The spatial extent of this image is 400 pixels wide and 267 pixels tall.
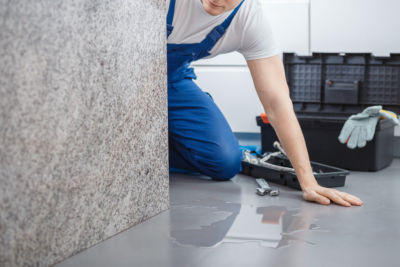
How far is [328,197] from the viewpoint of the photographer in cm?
133

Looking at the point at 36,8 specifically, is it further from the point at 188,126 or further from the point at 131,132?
the point at 188,126

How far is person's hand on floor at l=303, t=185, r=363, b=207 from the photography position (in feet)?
4.33

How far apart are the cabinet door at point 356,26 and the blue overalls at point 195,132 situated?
718mm

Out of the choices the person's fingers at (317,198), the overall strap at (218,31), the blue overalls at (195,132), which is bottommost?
the person's fingers at (317,198)

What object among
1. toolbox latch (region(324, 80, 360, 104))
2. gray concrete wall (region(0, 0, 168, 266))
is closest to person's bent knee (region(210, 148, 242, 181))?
gray concrete wall (region(0, 0, 168, 266))

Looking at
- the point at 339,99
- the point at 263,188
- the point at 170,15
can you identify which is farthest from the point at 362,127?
the point at 170,15

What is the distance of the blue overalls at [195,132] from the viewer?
1673 millimetres

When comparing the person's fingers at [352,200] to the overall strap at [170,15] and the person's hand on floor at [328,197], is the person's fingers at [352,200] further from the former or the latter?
the overall strap at [170,15]

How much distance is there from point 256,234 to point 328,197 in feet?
1.13

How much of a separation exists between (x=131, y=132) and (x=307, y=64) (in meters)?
1.29

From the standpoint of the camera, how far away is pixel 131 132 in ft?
3.56

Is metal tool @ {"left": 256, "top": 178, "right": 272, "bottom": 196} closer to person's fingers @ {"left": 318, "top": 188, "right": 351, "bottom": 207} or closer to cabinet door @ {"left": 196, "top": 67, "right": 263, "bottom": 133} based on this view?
person's fingers @ {"left": 318, "top": 188, "right": 351, "bottom": 207}

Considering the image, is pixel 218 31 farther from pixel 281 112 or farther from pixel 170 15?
pixel 281 112

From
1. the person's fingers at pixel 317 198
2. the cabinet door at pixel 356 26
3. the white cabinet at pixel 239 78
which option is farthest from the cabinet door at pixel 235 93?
the person's fingers at pixel 317 198
